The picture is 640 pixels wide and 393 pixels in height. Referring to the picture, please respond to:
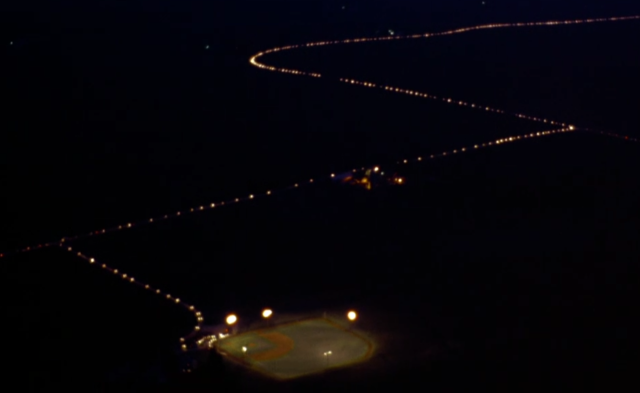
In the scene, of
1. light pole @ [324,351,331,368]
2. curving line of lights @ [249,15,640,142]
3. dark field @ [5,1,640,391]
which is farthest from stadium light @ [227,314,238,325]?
curving line of lights @ [249,15,640,142]

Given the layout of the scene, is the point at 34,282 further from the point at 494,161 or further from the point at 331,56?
the point at 331,56

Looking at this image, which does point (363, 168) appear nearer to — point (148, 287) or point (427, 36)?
point (148, 287)

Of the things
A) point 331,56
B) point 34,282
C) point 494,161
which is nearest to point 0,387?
point 34,282

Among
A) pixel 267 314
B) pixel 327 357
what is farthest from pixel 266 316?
pixel 327 357

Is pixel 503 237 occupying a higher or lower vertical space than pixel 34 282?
higher

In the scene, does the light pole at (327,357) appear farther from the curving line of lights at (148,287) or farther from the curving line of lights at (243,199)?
the curving line of lights at (243,199)


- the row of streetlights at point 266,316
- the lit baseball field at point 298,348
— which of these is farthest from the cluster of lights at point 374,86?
the lit baseball field at point 298,348

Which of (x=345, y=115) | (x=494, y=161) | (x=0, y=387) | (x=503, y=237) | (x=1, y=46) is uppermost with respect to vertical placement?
(x=1, y=46)

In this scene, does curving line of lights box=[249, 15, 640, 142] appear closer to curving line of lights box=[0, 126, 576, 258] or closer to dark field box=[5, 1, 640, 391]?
dark field box=[5, 1, 640, 391]
